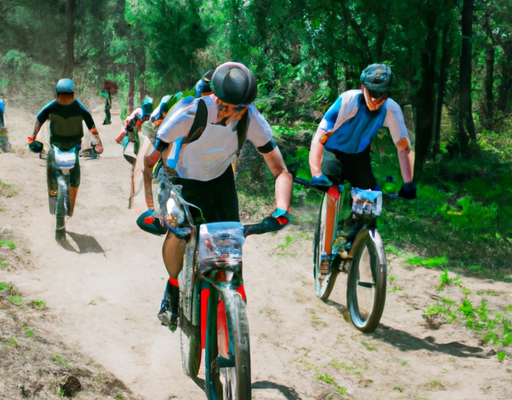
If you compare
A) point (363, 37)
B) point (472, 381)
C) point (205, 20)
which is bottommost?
point (472, 381)

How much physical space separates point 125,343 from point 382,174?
7.52 m

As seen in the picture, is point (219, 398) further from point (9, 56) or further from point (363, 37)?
point (9, 56)

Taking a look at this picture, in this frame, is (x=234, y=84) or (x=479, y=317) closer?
(x=234, y=84)

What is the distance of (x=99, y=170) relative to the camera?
1266cm

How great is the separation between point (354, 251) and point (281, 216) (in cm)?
234

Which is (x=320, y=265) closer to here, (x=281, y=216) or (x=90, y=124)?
(x=281, y=216)

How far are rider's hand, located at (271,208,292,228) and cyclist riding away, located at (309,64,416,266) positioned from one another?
1.81 meters

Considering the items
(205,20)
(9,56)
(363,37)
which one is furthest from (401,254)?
(9,56)

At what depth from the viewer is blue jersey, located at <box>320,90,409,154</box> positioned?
5711 mm

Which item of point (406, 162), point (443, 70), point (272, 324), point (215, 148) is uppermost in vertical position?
point (443, 70)

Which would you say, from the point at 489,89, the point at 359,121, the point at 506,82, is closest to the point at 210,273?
the point at 359,121

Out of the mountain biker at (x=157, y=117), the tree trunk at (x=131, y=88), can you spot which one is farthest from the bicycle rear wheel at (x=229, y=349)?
the tree trunk at (x=131, y=88)

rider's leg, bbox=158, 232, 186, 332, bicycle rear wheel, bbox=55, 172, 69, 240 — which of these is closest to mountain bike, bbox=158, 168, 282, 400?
rider's leg, bbox=158, 232, 186, 332

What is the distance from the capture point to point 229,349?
3.51 metres
